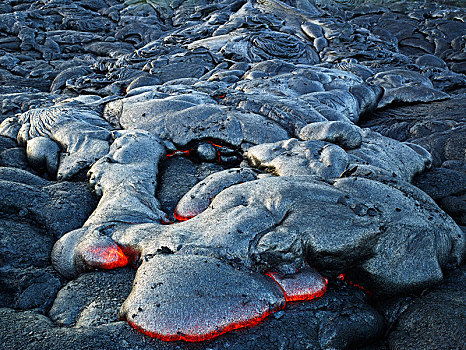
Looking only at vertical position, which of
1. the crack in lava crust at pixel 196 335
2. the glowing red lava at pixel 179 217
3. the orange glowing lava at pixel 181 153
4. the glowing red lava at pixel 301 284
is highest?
the crack in lava crust at pixel 196 335

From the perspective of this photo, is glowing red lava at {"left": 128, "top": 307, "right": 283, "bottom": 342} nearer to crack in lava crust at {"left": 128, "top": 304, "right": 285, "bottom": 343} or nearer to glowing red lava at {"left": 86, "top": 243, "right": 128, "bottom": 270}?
crack in lava crust at {"left": 128, "top": 304, "right": 285, "bottom": 343}

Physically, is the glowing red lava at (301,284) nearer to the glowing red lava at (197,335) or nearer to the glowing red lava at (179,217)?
the glowing red lava at (197,335)

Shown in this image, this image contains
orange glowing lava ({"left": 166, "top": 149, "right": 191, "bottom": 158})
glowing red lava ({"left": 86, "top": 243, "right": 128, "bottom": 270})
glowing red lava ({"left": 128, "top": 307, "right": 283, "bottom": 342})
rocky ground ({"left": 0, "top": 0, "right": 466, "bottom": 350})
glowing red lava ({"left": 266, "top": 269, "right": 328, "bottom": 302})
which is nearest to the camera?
glowing red lava ({"left": 128, "top": 307, "right": 283, "bottom": 342})

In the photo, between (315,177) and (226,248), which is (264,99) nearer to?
(315,177)

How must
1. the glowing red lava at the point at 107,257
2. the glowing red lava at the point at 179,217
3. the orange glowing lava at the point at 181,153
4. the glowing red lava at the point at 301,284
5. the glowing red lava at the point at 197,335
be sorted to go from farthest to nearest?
the orange glowing lava at the point at 181,153, the glowing red lava at the point at 179,217, the glowing red lava at the point at 107,257, the glowing red lava at the point at 301,284, the glowing red lava at the point at 197,335

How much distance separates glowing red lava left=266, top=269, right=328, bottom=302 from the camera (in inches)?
101

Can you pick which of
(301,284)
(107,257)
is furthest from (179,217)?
(301,284)

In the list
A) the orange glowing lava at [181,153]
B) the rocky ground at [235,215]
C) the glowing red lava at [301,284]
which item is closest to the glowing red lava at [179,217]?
the rocky ground at [235,215]

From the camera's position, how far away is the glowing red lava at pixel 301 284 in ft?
8.38

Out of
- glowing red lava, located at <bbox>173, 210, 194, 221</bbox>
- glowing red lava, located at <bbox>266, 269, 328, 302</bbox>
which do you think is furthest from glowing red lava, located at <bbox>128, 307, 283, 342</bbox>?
glowing red lava, located at <bbox>173, 210, 194, 221</bbox>

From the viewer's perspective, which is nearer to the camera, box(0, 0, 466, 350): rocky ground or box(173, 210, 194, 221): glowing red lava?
box(0, 0, 466, 350): rocky ground

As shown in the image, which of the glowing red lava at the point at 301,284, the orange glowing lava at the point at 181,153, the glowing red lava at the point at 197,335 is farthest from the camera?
the orange glowing lava at the point at 181,153

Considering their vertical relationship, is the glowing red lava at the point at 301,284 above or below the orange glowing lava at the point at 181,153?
above

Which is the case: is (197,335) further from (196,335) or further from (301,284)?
(301,284)
